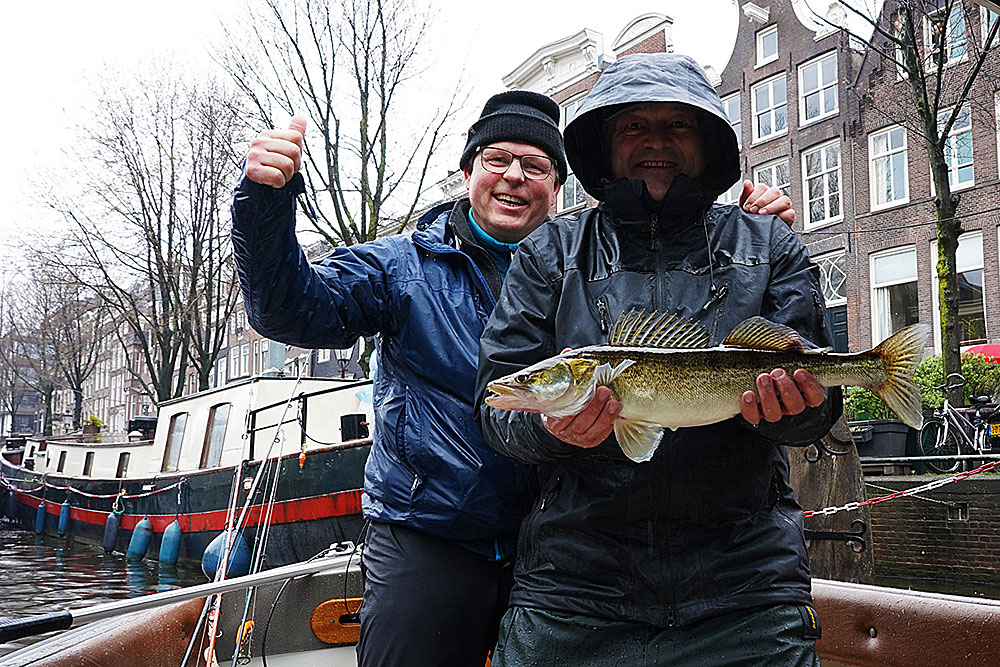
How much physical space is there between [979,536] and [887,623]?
9318 millimetres

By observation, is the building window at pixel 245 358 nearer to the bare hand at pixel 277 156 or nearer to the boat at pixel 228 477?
the boat at pixel 228 477

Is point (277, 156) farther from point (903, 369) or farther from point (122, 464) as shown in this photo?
point (122, 464)

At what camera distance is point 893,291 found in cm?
2056

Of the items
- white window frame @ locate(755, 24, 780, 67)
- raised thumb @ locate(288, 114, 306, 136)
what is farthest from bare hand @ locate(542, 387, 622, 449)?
white window frame @ locate(755, 24, 780, 67)

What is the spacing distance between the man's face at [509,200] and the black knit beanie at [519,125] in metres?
0.04

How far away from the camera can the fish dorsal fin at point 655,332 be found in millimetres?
1971

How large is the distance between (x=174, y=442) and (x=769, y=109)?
16.9 metres

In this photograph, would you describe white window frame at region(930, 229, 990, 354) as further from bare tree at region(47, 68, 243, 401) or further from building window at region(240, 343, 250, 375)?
building window at region(240, 343, 250, 375)

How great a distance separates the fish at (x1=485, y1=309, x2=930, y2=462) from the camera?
184 cm

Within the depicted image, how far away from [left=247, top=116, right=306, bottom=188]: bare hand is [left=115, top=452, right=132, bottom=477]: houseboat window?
56.2 ft

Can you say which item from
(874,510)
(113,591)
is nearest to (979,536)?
(874,510)

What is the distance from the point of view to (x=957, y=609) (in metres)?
3.30

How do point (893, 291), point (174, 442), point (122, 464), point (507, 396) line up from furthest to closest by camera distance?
point (893, 291)
point (122, 464)
point (174, 442)
point (507, 396)

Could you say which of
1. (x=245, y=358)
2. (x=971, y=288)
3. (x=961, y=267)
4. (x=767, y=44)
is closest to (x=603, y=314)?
(x=971, y=288)
